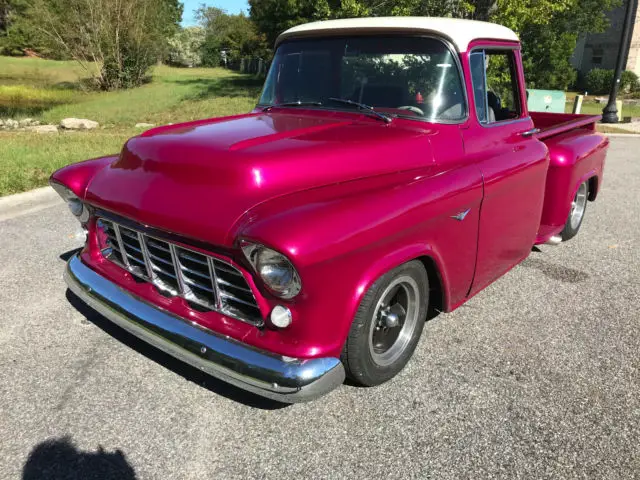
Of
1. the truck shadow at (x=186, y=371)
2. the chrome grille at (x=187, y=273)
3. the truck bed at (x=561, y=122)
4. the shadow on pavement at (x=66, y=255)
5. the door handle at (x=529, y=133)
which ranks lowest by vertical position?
the shadow on pavement at (x=66, y=255)

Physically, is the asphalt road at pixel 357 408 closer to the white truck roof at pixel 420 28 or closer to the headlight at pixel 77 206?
the headlight at pixel 77 206

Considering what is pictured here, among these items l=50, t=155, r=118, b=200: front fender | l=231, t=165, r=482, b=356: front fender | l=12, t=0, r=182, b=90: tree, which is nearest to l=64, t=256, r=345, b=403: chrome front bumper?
l=231, t=165, r=482, b=356: front fender

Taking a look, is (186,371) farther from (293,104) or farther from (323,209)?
(293,104)

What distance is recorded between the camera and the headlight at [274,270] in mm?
2049

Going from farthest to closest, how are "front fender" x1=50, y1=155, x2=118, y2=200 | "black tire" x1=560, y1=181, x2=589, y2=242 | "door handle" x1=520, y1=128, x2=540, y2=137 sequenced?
→ 1. "black tire" x1=560, y1=181, x2=589, y2=242
2. "door handle" x1=520, y1=128, x2=540, y2=137
3. "front fender" x1=50, y1=155, x2=118, y2=200

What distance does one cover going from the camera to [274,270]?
2070 millimetres

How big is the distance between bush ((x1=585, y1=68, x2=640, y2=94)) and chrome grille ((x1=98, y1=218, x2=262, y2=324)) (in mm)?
28670

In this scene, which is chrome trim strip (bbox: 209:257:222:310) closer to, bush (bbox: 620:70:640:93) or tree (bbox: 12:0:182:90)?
tree (bbox: 12:0:182:90)

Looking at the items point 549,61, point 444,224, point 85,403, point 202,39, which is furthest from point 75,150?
point 202,39

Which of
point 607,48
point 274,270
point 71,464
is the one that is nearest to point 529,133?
point 274,270

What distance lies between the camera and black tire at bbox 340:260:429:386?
7.63 ft

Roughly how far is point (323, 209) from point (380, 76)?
132 cm

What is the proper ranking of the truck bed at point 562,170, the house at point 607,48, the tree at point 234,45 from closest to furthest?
the truck bed at point 562,170 < the house at point 607,48 < the tree at point 234,45

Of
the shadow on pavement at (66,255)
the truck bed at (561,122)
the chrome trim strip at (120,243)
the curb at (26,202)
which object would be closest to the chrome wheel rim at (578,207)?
the truck bed at (561,122)
